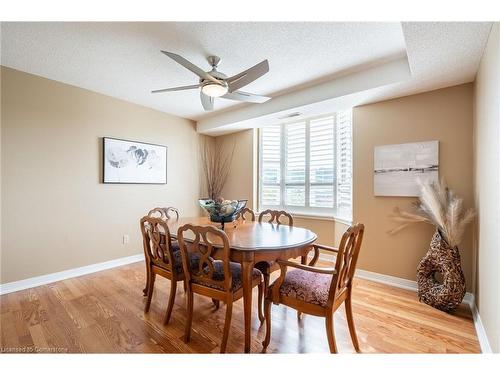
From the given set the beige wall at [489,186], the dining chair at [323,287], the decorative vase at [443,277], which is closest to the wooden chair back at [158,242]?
the dining chair at [323,287]

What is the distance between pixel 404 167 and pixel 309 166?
4.56ft

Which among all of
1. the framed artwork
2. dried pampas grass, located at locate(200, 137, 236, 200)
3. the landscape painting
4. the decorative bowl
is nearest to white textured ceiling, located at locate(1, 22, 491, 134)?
the landscape painting

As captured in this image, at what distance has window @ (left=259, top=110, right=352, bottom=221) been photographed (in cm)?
335

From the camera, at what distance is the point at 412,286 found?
8.31ft

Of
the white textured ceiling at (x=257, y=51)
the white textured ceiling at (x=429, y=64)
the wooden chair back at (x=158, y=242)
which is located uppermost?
the white textured ceiling at (x=257, y=51)

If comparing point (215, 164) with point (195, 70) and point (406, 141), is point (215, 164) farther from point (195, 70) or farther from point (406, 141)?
point (406, 141)

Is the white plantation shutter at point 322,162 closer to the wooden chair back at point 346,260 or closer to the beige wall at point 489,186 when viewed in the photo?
the beige wall at point 489,186

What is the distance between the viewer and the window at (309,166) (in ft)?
11.0

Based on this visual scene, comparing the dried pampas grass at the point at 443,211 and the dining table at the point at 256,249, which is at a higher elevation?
the dried pampas grass at the point at 443,211

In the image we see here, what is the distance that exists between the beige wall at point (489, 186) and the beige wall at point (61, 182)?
383cm

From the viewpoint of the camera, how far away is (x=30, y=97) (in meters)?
2.59
